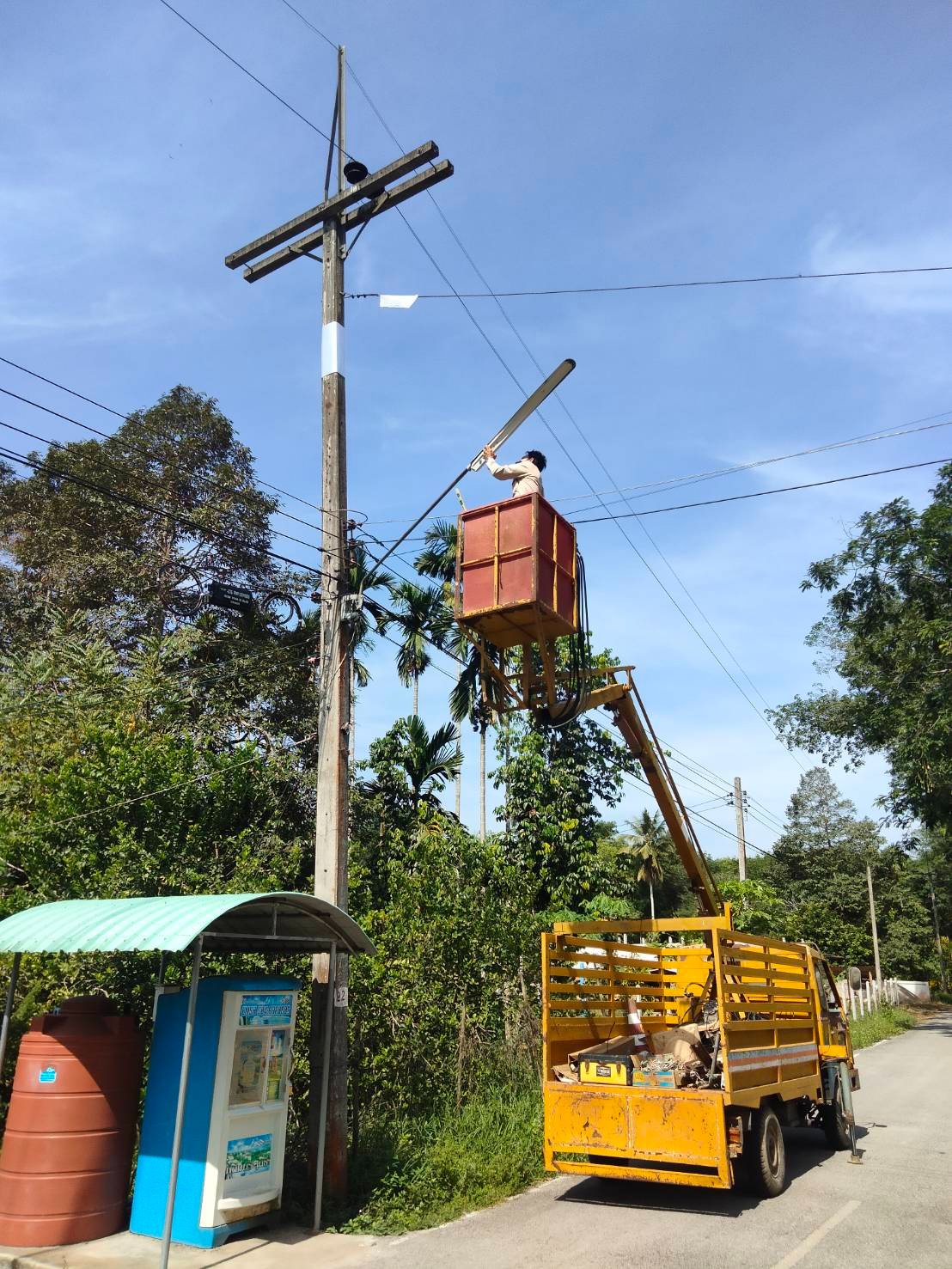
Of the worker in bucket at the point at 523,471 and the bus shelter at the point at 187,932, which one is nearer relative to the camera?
the bus shelter at the point at 187,932

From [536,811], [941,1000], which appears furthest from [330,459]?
[941,1000]

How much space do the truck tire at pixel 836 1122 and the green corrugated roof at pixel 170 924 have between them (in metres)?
6.48

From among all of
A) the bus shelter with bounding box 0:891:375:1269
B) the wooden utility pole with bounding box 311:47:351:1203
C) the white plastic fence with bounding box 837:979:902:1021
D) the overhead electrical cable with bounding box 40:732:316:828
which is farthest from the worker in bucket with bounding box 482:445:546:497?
the white plastic fence with bounding box 837:979:902:1021

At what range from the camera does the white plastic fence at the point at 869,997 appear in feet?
105

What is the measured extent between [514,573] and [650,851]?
4927 centimetres

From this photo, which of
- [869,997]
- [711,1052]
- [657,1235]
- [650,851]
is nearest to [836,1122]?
[711,1052]

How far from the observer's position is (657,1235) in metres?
7.39

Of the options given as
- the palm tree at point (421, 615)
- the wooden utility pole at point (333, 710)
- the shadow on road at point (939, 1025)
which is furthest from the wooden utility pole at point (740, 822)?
the wooden utility pole at point (333, 710)

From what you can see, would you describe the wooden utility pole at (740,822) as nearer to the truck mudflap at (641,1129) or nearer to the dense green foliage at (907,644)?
the dense green foliage at (907,644)

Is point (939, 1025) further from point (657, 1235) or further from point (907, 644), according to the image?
point (657, 1235)

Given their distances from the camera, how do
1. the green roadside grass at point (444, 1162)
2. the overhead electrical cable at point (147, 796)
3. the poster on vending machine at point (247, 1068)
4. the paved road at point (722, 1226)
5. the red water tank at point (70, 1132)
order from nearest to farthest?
the paved road at point (722, 1226) < the red water tank at point (70, 1132) < the poster on vending machine at point (247, 1068) < the green roadside grass at point (444, 1162) < the overhead electrical cable at point (147, 796)

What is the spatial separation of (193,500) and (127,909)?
1946 cm

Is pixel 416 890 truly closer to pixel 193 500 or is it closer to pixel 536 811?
pixel 536 811

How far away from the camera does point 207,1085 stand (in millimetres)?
7121
